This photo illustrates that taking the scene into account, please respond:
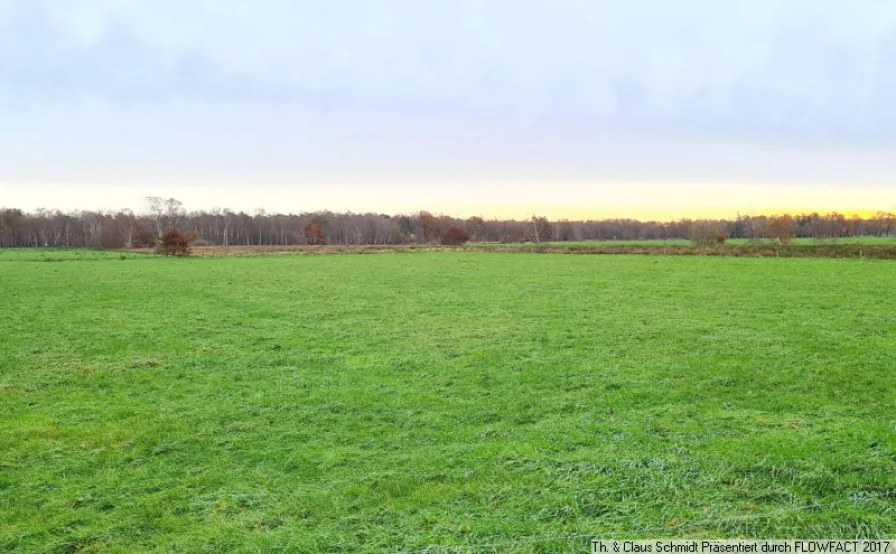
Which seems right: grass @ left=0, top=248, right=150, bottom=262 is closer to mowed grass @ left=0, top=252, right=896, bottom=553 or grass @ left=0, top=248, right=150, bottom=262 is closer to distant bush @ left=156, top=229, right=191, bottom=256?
distant bush @ left=156, top=229, right=191, bottom=256

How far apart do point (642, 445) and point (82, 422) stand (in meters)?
7.47

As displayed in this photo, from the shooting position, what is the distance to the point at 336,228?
135m

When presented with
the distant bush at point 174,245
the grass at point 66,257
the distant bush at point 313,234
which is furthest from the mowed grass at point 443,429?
the distant bush at point 313,234

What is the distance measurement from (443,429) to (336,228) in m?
132

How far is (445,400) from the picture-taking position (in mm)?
8500

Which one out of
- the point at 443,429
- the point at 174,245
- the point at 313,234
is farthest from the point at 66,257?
the point at 313,234

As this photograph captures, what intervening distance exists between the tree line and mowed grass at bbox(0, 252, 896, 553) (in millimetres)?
99259

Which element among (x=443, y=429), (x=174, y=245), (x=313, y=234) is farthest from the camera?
(x=313, y=234)

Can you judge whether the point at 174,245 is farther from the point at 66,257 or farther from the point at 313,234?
the point at 313,234

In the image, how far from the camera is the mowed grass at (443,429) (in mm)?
4547

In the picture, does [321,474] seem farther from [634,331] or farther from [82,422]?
[634,331]

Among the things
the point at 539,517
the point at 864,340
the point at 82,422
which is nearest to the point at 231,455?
the point at 82,422

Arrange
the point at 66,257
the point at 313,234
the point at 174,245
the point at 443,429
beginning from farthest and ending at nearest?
1. the point at 313,234
2. the point at 174,245
3. the point at 66,257
4. the point at 443,429

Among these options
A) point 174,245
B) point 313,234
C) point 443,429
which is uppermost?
point 313,234
